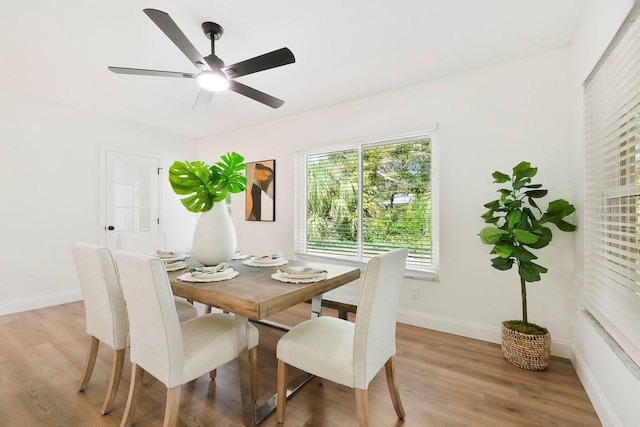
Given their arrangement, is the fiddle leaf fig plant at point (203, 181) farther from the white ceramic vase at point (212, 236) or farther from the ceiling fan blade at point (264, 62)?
the ceiling fan blade at point (264, 62)

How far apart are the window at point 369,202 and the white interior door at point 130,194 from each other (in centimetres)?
240

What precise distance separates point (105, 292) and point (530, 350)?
9.12 ft

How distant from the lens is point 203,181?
1974 mm

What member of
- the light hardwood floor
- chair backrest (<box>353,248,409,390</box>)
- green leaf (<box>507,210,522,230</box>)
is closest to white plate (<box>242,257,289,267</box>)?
the light hardwood floor

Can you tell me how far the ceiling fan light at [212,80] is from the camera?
6.38 feet

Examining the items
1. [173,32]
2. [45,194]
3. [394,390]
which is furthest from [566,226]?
[45,194]

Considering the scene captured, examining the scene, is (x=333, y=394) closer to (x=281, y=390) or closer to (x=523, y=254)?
(x=281, y=390)

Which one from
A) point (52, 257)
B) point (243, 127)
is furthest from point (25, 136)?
point (243, 127)

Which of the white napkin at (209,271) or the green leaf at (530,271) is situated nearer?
the white napkin at (209,271)

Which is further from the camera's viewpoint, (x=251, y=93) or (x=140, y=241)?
(x=140, y=241)

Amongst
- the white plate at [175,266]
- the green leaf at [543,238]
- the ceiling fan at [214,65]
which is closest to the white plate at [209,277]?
the white plate at [175,266]

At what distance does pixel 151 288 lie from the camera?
125 centimetres

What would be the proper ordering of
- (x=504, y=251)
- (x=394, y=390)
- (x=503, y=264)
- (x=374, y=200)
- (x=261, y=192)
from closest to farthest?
(x=394, y=390), (x=504, y=251), (x=503, y=264), (x=374, y=200), (x=261, y=192)

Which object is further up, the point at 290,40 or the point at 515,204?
the point at 290,40
